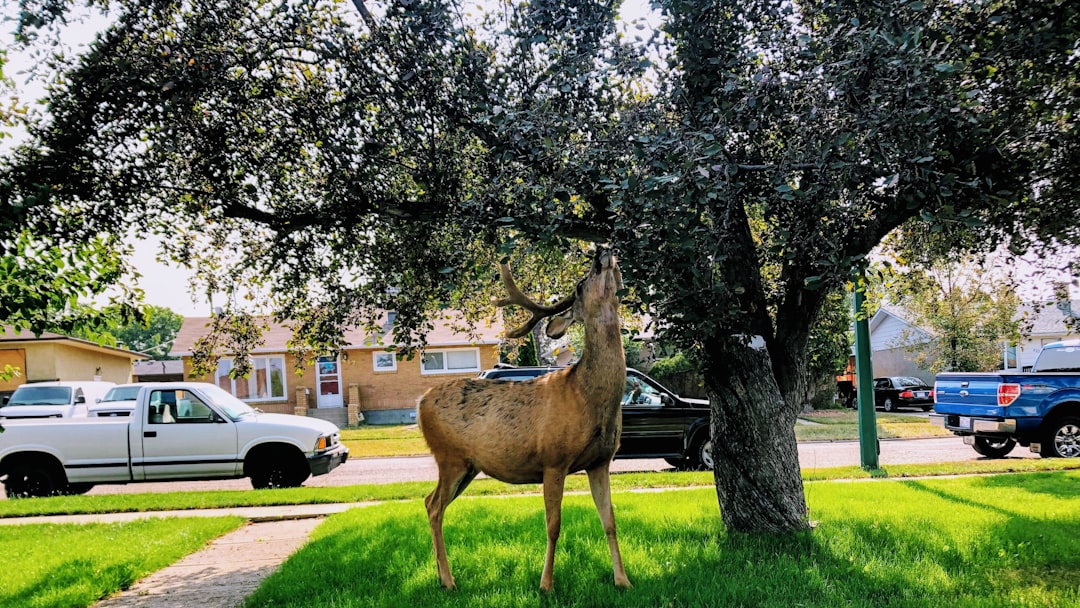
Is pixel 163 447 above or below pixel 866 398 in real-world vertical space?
below

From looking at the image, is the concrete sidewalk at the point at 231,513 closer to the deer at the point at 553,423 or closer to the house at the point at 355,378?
the deer at the point at 553,423

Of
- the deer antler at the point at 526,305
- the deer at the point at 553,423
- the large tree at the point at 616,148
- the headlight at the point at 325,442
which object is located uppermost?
the large tree at the point at 616,148

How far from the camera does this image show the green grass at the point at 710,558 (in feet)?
16.2

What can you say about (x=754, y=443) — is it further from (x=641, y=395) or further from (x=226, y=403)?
(x=226, y=403)

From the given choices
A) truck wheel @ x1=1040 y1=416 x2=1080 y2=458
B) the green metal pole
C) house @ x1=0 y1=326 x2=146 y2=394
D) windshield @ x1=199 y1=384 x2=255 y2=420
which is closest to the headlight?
windshield @ x1=199 y1=384 x2=255 y2=420

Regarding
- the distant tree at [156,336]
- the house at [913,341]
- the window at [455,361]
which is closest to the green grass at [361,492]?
the house at [913,341]

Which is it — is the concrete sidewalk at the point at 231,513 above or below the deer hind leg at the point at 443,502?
below

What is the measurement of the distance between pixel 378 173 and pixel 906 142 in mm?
4197

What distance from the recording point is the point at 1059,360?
49.3 feet

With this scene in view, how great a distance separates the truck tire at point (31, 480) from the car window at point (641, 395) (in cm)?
957

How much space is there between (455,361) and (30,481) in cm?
1805

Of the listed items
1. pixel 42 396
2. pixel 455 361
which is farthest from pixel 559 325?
pixel 455 361

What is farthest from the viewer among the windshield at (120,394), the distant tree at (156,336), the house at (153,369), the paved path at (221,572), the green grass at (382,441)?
the distant tree at (156,336)

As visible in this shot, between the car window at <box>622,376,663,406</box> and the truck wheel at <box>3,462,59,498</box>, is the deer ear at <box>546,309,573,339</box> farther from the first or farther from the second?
the truck wheel at <box>3,462,59,498</box>
